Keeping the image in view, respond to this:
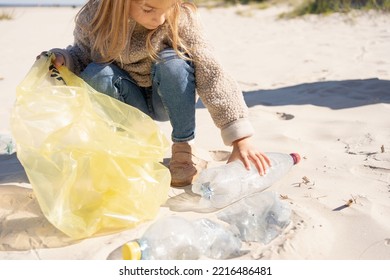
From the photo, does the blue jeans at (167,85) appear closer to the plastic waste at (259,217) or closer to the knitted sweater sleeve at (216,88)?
the knitted sweater sleeve at (216,88)

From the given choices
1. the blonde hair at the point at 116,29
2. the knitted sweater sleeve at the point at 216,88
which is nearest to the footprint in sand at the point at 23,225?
the blonde hair at the point at 116,29

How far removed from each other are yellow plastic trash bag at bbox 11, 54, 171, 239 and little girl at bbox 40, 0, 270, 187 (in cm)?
27

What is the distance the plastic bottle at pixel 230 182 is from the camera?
1.71m

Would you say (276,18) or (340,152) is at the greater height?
(340,152)

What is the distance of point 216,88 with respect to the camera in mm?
A: 1835

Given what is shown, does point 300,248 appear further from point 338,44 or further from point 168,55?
point 338,44

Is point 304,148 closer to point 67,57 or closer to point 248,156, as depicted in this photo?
point 248,156

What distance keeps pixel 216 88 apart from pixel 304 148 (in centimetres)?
57

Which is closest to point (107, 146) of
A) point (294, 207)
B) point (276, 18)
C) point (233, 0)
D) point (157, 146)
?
point (157, 146)

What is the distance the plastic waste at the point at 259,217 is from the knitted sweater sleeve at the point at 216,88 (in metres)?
0.28

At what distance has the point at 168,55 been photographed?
1.84 metres

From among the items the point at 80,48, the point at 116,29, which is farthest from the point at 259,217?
the point at 80,48

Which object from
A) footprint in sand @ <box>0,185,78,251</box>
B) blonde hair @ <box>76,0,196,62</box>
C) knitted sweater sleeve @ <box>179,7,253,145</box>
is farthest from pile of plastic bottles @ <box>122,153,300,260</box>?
blonde hair @ <box>76,0,196,62</box>
